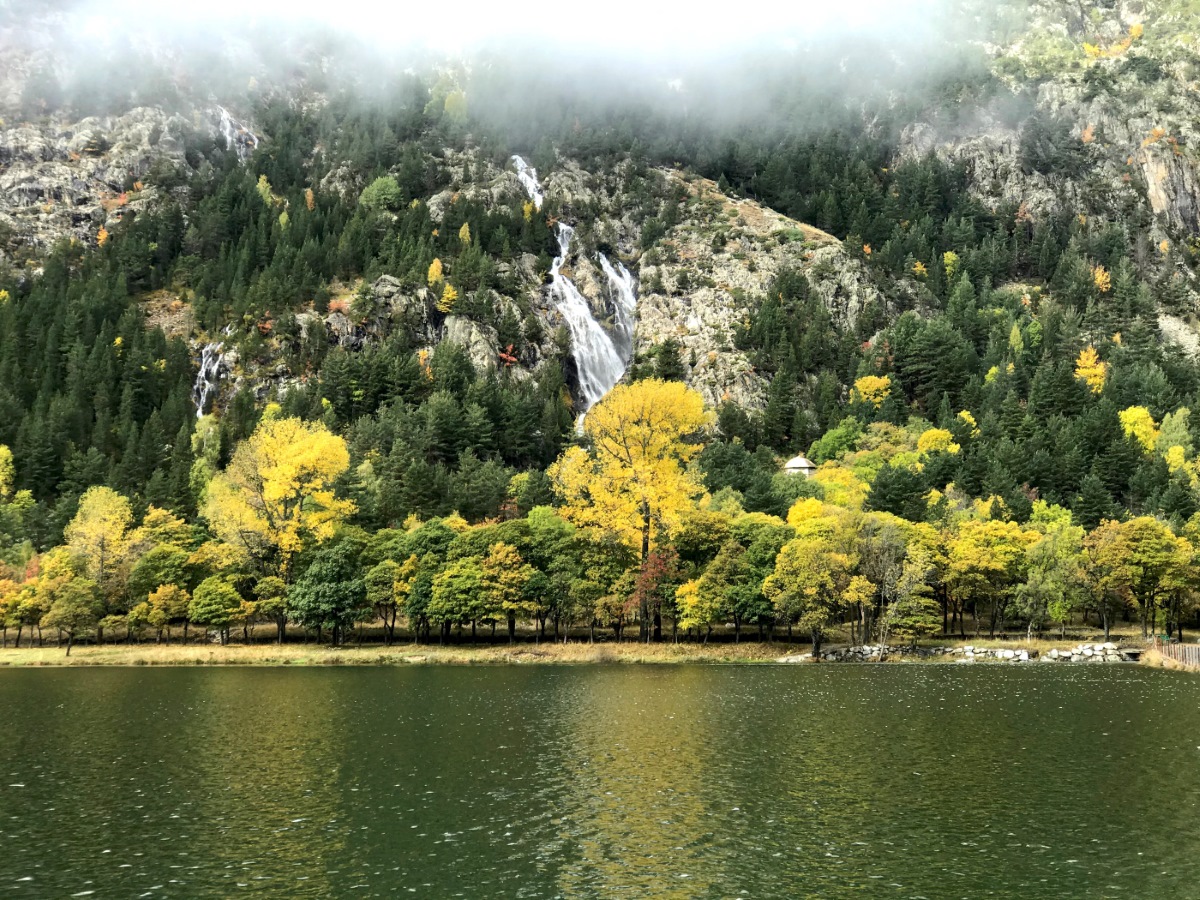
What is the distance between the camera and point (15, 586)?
105250 mm

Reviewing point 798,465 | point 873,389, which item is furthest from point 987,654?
point 873,389

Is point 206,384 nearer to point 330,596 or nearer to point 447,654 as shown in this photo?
point 330,596

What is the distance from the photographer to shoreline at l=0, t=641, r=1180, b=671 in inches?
3529

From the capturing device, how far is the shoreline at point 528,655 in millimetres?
89625

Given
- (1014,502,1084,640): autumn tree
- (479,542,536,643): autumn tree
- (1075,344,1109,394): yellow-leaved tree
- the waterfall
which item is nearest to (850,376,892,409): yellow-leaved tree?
(1075,344,1109,394): yellow-leaved tree

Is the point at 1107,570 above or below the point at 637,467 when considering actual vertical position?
below

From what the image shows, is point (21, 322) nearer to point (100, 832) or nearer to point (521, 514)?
point (521, 514)

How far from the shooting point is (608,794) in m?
35.8

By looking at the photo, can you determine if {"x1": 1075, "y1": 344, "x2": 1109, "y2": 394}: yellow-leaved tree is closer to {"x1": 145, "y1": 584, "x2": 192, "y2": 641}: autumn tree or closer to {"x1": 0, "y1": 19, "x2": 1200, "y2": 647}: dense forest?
{"x1": 0, "y1": 19, "x2": 1200, "y2": 647}: dense forest

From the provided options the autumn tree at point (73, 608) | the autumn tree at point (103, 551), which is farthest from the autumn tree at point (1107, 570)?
the autumn tree at point (103, 551)

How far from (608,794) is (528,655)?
57127 millimetres

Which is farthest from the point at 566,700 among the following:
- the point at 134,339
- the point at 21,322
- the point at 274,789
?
the point at 21,322

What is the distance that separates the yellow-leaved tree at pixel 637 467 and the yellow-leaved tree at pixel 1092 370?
119m

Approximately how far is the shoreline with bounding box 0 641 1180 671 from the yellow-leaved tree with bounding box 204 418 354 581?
13.5 meters
